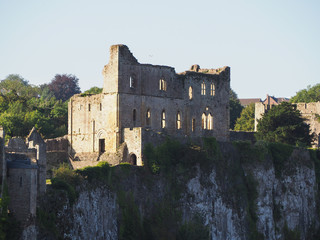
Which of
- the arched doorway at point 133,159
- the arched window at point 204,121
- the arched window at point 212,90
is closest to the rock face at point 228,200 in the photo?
the arched doorway at point 133,159

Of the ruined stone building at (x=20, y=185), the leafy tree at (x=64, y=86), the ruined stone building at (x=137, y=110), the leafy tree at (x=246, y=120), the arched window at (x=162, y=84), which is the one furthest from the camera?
the leafy tree at (x=64, y=86)

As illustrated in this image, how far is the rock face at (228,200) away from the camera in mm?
47894

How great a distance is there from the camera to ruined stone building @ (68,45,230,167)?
58.6 m

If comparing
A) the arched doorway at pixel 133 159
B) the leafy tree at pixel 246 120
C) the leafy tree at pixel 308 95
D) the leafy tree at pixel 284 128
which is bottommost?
the arched doorway at pixel 133 159

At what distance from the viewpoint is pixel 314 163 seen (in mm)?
70812

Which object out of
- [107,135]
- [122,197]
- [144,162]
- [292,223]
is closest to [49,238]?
[122,197]

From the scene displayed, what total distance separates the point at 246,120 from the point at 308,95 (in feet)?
67.3

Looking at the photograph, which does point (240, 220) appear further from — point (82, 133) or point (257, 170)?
point (82, 133)

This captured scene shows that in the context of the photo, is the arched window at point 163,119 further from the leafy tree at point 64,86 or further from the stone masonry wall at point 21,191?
the leafy tree at point 64,86

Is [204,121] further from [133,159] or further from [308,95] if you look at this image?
[308,95]

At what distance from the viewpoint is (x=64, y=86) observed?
126 metres

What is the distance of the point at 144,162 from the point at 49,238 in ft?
47.5

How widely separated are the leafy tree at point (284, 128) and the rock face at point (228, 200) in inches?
177

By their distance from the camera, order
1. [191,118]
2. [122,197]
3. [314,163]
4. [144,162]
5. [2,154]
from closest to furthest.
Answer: [2,154] → [122,197] → [144,162] → [191,118] → [314,163]
